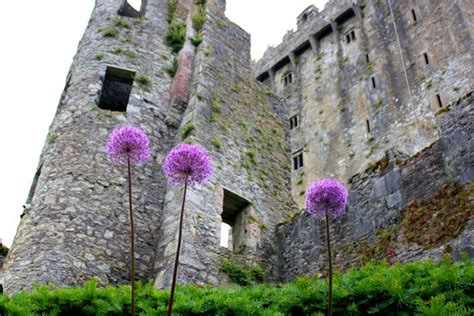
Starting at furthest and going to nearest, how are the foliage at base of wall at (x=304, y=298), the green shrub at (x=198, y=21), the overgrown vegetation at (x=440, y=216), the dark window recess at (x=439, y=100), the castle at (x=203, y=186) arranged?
the dark window recess at (x=439, y=100), the green shrub at (x=198, y=21), the castle at (x=203, y=186), the overgrown vegetation at (x=440, y=216), the foliage at base of wall at (x=304, y=298)

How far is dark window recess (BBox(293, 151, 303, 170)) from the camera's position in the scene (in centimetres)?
2592

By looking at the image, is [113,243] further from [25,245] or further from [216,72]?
[216,72]

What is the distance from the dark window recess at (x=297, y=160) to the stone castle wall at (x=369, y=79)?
339mm

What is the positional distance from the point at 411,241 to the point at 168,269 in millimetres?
3543

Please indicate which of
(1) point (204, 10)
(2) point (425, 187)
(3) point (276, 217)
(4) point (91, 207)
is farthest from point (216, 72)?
(2) point (425, 187)

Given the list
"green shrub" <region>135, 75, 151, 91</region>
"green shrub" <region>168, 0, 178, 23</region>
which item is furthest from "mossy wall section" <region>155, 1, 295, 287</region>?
"green shrub" <region>135, 75, 151, 91</region>

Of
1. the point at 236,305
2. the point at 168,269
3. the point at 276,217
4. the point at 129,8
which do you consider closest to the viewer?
the point at 236,305

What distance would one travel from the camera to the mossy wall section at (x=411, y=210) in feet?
25.3

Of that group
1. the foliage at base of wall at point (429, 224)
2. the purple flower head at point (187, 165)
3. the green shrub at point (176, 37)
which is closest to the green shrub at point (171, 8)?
the green shrub at point (176, 37)

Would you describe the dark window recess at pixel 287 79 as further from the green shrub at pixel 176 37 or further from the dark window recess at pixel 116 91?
the dark window recess at pixel 116 91

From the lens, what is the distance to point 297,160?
26172 mm

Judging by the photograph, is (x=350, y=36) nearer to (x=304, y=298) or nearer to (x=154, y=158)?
(x=154, y=158)

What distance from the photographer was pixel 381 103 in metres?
23.2

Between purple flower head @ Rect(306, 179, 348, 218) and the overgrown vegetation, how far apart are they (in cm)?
321
